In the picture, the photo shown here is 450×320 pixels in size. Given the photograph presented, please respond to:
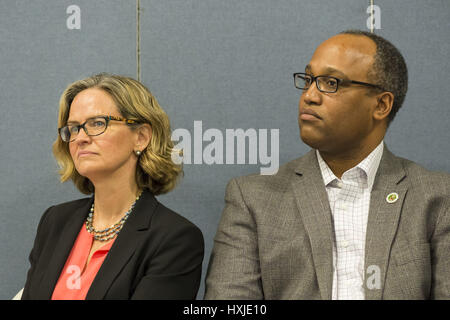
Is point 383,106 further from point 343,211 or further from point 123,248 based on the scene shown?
point 123,248

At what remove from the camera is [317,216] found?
5.80 feet

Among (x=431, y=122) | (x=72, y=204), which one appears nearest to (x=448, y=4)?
(x=431, y=122)

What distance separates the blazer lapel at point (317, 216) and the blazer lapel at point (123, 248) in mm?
528

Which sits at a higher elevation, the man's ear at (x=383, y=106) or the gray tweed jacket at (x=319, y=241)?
the man's ear at (x=383, y=106)

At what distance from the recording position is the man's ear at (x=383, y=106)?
1.88 meters

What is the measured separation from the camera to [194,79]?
2.35 metres

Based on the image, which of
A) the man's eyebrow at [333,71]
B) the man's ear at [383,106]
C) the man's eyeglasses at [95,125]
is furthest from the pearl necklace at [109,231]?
the man's ear at [383,106]

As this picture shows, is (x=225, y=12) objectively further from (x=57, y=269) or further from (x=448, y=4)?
(x=57, y=269)

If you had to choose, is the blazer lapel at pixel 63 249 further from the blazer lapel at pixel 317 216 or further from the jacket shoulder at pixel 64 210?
the blazer lapel at pixel 317 216

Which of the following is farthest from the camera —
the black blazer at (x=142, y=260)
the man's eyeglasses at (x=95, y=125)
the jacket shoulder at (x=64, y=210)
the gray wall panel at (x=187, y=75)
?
the gray wall panel at (x=187, y=75)

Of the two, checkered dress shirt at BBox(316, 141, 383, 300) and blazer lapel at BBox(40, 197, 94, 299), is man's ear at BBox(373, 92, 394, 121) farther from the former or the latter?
blazer lapel at BBox(40, 197, 94, 299)

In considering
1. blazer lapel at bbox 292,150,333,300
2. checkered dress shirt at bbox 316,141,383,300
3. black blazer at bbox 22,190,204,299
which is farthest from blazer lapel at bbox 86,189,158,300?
checkered dress shirt at bbox 316,141,383,300

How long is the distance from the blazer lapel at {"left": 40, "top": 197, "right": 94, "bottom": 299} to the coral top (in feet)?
0.06

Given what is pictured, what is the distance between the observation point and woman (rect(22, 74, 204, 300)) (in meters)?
1.68
